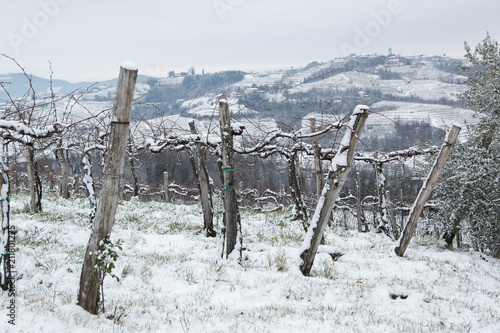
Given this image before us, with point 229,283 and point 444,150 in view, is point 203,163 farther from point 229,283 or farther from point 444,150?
point 444,150

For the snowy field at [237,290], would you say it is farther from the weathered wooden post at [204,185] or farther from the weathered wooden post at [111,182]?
the weathered wooden post at [204,185]

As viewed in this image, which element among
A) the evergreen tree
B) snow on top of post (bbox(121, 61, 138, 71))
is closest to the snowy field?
snow on top of post (bbox(121, 61, 138, 71))

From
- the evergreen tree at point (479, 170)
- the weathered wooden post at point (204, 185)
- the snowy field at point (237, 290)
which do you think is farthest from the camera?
the evergreen tree at point (479, 170)

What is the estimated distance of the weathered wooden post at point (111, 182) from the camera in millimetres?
3355

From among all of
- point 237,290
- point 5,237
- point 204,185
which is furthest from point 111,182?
point 204,185

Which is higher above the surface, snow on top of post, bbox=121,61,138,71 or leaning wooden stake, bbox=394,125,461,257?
snow on top of post, bbox=121,61,138,71

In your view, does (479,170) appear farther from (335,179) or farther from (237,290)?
(237,290)

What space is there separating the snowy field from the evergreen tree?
3518mm

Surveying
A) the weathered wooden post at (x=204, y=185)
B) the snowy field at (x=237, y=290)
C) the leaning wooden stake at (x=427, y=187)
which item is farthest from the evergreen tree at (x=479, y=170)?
the weathered wooden post at (x=204, y=185)

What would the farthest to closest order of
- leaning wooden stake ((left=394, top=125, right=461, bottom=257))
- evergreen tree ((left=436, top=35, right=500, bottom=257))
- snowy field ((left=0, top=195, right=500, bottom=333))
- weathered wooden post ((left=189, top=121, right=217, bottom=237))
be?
1. evergreen tree ((left=436, top=35, right=500, bottom=257))
2. weathered wooden post ((left=189, top=121, right=217, bottom=237))
3. leaning wooden stake ((left=394, top=125, right=461, bottom=257))
4. snowy field ((left=0, top=195, right=500, bottom=333))

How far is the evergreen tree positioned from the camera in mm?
11039

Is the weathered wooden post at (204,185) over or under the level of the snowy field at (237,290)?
over

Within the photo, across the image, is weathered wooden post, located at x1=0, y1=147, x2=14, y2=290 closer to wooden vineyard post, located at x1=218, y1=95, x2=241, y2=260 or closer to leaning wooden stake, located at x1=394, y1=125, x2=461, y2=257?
wooden vineyard post, located at x1=218, y1=95, x2=241, y2=260

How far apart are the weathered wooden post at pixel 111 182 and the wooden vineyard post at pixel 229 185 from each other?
2.84 m
